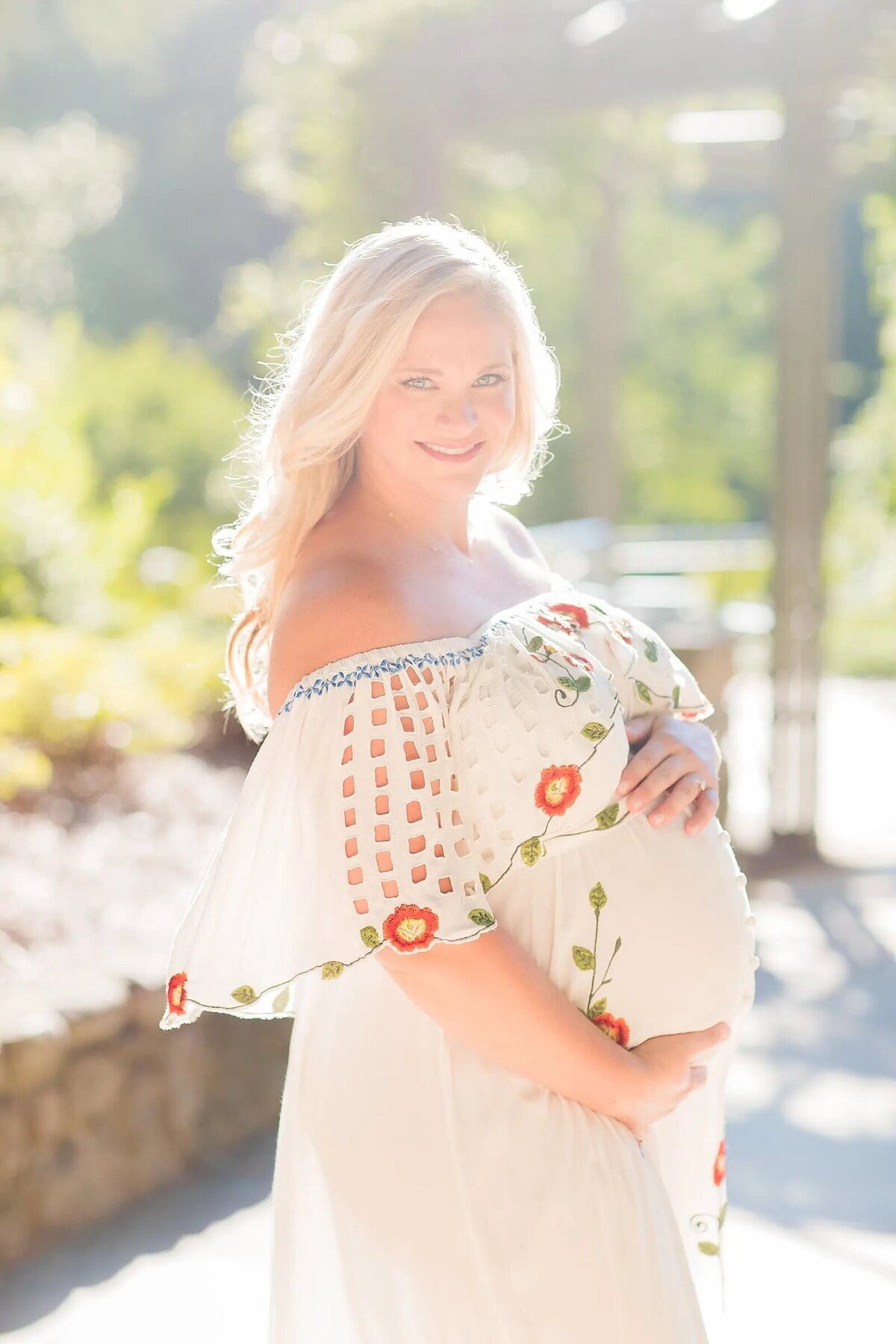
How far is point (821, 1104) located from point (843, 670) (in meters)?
8.60

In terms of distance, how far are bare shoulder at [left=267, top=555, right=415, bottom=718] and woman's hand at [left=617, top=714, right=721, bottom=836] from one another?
1.06ft

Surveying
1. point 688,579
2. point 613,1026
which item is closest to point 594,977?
point 613,1026

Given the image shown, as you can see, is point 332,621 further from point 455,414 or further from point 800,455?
point 800,455

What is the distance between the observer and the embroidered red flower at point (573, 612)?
1.76 m

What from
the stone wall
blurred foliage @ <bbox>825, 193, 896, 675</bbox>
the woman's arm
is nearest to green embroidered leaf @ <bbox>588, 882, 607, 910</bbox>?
the woman's arm

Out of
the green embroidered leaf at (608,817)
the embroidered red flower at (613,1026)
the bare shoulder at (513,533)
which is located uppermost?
the bare shoulder at (513,533)

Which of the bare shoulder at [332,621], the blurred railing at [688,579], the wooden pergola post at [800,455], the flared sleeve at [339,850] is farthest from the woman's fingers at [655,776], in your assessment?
the wooden pergola post at [800,455]

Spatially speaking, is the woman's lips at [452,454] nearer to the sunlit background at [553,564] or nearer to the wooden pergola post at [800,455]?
the sunlit background at [553,564]

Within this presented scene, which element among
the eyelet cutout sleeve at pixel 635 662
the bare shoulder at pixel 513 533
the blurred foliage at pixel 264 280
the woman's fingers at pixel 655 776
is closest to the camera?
the woman's fingers at pixel 655 776

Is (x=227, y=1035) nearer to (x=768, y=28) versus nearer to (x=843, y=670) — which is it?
(x=768, y=28)

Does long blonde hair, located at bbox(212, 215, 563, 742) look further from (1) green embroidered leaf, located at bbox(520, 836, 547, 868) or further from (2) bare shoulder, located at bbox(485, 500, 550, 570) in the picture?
(1) green embroidered leaf, located at bbox(520, 836, 547, 868)

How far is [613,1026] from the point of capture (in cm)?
165

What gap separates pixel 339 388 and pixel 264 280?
25.5 ft

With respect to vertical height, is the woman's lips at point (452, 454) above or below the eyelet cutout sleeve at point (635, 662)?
above
